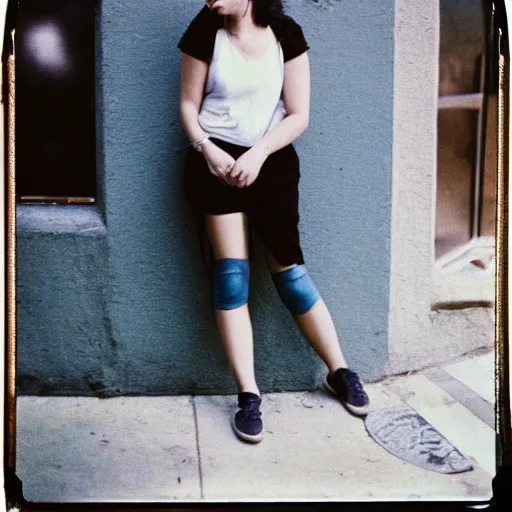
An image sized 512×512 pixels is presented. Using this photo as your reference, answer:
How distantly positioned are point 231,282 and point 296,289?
0.24 m

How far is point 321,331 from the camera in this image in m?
2.46

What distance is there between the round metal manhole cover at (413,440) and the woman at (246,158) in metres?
0.09

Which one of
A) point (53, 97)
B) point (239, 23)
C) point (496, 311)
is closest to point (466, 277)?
point (496, 311)

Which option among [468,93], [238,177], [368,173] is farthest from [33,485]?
[468,93]

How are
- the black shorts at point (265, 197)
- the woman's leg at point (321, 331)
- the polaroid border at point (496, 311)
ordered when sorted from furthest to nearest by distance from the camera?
the woman's leg at point (321, 331), the black shorts at point (265, 197), the polaroid border at point (496, 311)

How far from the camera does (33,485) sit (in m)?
2.25

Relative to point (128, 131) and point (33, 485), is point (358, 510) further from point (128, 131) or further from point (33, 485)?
point (128, 131)

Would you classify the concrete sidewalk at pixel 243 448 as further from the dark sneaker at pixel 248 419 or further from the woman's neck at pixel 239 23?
the woman's neck at pixel 239 23

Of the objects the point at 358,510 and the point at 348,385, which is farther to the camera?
the point at 348,385

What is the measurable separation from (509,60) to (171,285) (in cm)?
148

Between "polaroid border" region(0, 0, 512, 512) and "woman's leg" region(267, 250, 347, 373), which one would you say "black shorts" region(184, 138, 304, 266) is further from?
"polaroid border" region(0, 0, 512, 512)

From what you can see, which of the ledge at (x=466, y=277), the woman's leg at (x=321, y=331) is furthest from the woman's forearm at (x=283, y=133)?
the ledge at (x=466, y=277)

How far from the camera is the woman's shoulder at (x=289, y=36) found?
2.28m

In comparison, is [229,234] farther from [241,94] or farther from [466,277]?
[466,277]
